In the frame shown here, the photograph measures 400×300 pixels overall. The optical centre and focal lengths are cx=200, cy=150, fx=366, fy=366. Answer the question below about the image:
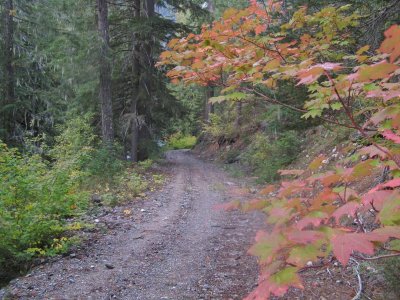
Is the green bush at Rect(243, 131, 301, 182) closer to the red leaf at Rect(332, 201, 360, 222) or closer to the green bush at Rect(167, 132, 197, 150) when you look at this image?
the red leaf at Rect(332, 201, 360, 222)

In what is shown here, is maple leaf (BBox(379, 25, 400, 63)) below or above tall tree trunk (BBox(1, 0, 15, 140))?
below

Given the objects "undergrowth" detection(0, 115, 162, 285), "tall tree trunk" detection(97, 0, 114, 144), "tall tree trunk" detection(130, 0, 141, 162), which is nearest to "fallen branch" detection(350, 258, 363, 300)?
"undergrowth" detection(0, 115, 162, 285)

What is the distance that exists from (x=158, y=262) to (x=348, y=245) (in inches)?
167

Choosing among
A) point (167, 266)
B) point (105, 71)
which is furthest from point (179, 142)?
point (167, 266)

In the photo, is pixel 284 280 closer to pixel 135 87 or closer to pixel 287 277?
pixel 287 277

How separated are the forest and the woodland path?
0.04 metres

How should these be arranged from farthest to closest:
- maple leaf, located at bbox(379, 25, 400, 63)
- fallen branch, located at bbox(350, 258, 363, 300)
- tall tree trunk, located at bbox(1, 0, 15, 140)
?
tall tree trunk, located at bbox(1, 0, 15, 140), fallen branch, located at bbox(350, 258, 363, 300), maple leaf, located at bbox(379, 25, 400, 63)

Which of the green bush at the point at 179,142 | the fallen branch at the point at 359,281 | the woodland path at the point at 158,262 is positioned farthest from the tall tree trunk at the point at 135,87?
the green bush at the point at 179,142

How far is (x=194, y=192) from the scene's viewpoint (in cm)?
1055

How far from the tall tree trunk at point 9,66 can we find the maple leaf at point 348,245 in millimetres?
16944

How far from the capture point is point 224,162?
67.2ft

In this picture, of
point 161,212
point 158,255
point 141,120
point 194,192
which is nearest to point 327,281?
point 158,255

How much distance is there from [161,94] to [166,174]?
3752mm

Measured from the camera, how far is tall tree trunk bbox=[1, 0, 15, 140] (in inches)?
608
